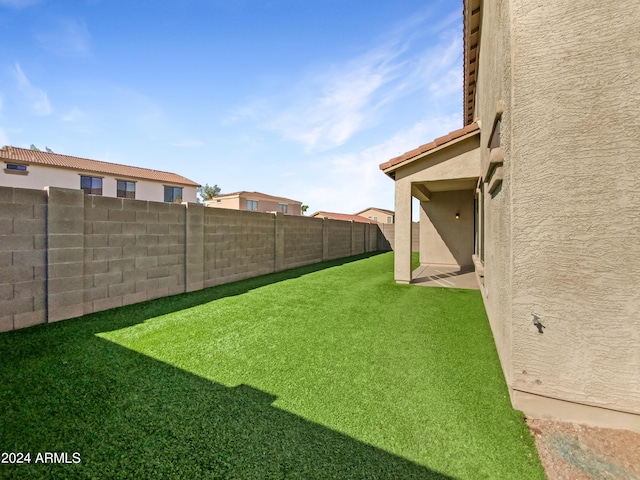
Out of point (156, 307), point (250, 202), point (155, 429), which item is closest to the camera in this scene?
point (155, 429)

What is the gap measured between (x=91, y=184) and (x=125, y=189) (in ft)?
8.28

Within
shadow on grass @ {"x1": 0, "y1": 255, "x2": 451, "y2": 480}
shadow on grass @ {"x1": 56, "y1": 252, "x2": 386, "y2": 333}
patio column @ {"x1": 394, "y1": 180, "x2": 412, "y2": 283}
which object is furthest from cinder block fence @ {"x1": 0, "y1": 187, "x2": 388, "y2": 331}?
patio column @ {"x1": 394, "y1": 180, "x2": 412, "y2": 283}

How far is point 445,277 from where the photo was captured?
376 inches

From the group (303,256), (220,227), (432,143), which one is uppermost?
(432,143)

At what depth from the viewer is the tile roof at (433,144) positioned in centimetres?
695

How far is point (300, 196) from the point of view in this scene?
46.1 m

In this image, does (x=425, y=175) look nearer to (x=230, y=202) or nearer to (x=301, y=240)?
(x=301, y=240)

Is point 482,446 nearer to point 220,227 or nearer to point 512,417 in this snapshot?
point 512,417

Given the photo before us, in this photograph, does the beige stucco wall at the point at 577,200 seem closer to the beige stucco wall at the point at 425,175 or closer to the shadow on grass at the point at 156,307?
the beige stucco wall at the point at 425,175

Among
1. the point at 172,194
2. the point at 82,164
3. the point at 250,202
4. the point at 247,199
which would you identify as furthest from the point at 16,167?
the point at 250,202

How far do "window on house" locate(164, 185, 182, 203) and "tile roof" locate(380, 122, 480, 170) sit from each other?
27.9 metres

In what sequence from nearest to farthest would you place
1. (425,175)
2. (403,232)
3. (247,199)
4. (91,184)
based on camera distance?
1. (425,175)
2. (403,232)
3. (91,184)
4. (247,199)

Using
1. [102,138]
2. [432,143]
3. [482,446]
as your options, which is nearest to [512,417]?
[482,446]

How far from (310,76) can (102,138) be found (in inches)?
709
